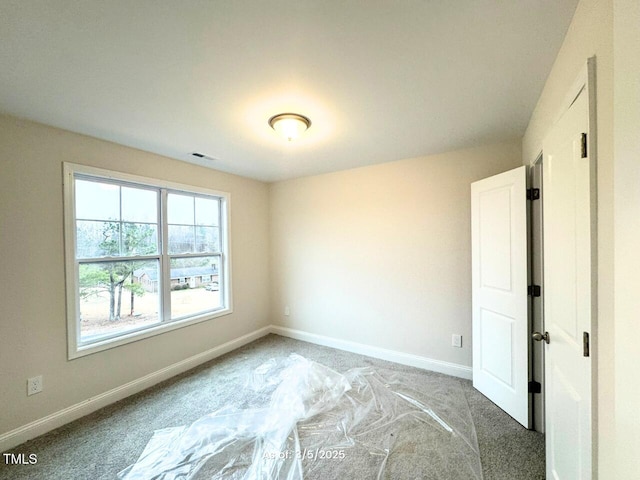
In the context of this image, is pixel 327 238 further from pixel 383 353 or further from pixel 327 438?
pixel 327 438

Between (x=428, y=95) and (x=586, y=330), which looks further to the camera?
(x=428, y=95)

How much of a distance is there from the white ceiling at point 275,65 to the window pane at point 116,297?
1.29m

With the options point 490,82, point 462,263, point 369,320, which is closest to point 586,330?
point 490,82

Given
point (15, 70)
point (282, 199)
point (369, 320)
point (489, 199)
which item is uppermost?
point (15, 70)

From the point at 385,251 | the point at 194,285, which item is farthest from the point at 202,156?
the point at 385,251

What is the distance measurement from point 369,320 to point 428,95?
103 inches

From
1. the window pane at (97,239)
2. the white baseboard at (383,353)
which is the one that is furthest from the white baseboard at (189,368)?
the window pane at (97,239)

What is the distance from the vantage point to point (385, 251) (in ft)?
10.7

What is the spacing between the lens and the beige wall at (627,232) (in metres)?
0.67

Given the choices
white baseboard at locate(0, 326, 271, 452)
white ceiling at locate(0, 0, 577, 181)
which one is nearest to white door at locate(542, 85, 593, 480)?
white ceiling at locate(0, 0, 577, 181)

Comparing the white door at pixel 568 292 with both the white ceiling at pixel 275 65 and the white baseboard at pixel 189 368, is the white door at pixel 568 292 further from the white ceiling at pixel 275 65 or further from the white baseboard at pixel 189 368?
the white baseboard at pixel 189 368

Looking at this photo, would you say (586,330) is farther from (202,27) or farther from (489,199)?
(202,27)

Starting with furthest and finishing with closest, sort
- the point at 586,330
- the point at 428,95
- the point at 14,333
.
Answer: the point at 14,333
the point at 428,95
the point at 586,330

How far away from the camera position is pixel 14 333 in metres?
1.94
